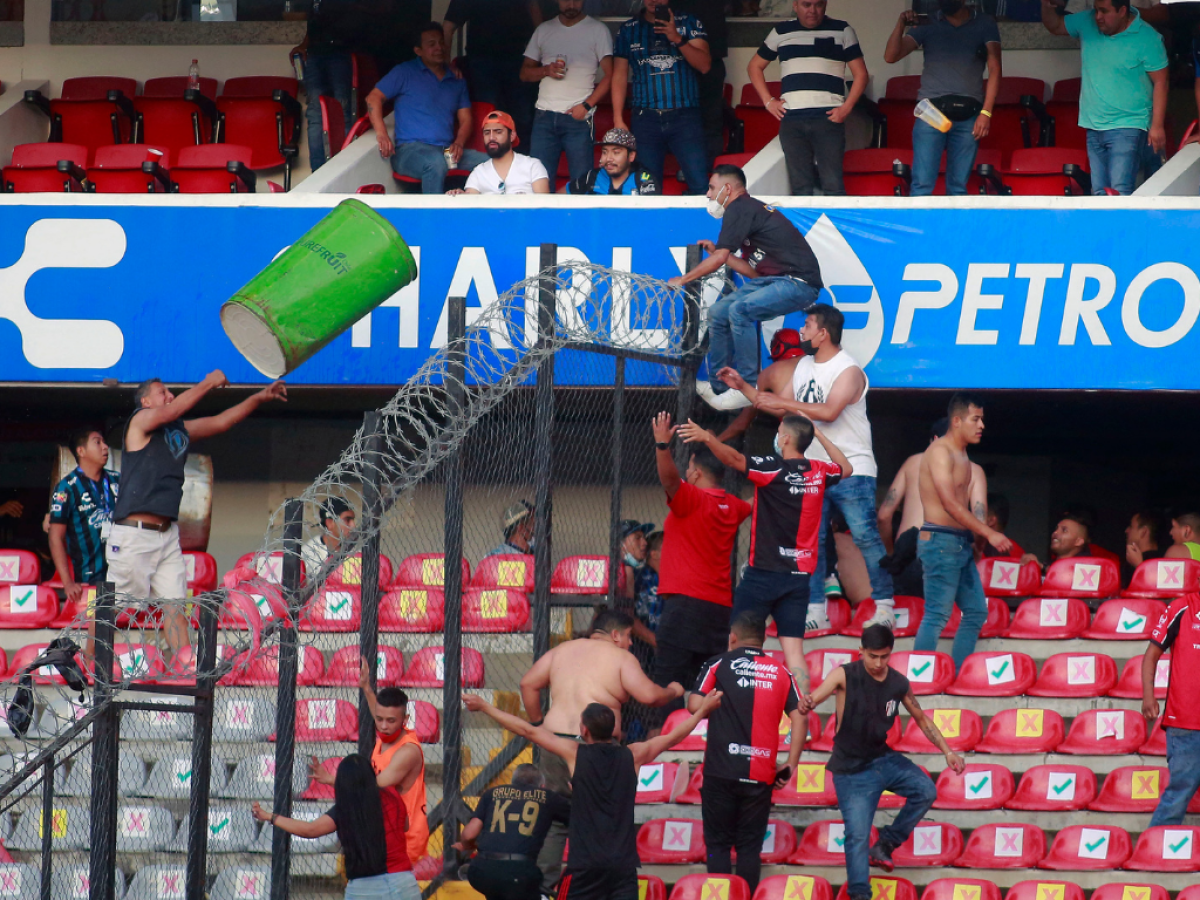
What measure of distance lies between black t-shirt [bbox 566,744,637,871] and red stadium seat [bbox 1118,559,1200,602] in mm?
4245

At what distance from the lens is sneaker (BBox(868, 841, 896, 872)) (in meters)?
7.41

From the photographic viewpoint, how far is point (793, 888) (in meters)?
7.20

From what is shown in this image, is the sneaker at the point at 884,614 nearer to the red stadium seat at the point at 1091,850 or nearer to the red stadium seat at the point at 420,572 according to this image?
the red stadium seat at the point at 1091,850

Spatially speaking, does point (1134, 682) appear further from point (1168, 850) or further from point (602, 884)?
point (602, 884)

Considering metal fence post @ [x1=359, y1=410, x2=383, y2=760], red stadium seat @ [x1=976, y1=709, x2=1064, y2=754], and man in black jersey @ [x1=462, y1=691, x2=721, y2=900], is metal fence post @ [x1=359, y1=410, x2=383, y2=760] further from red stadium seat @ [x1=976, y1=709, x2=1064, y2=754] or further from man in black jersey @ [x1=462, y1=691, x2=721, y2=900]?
red stadium seat @ [x1=976, y1=709, x2=1064, y2=754]

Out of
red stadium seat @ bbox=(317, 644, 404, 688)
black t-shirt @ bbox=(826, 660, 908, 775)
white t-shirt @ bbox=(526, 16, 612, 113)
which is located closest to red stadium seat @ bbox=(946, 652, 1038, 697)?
black t-shirt @ bbox=(826, 660, 908, 775)

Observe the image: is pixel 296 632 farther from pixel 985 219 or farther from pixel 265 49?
pixel 265 49

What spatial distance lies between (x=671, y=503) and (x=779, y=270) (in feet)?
5.93

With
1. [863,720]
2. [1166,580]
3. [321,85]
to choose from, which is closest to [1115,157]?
[1166,580]

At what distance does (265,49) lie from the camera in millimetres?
13250

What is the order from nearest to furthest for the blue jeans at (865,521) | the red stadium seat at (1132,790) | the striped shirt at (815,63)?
the red stadium seat at (1132,790), the blue jeans at (865,521), the striped shirt at (815,63)

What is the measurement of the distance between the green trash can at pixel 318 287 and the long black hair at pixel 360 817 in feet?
7.39

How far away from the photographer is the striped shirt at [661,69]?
10.9 meters

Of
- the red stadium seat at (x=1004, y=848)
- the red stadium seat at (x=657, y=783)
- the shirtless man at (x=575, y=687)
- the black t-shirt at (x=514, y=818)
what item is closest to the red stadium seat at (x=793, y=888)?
the red stadium seat at (x=1004, y=848)
